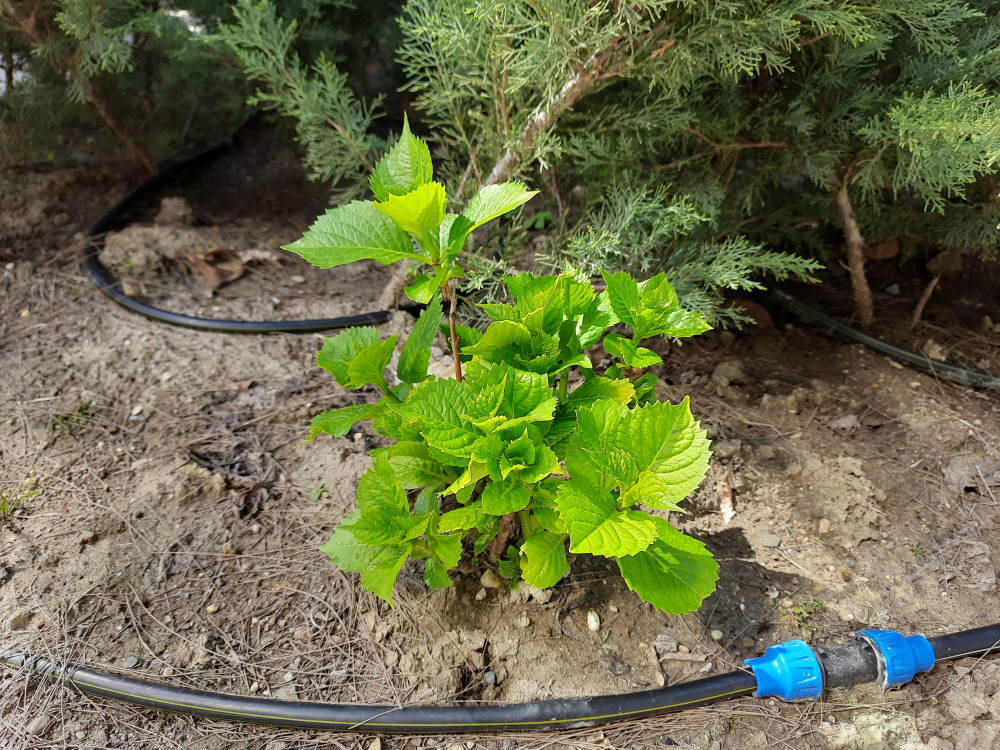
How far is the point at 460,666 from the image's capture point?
1685 mm

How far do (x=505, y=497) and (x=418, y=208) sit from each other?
2.04ft

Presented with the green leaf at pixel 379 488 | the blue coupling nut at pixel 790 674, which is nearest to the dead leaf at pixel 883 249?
the blue coupling nut at pixel 790 674

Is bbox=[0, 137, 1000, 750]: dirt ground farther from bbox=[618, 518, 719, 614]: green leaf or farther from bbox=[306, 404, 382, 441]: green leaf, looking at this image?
bbox=[306, 404, 382, 441]: green leaf

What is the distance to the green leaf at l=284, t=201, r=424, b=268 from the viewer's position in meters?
1.39

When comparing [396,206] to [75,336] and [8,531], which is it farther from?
[75,336]

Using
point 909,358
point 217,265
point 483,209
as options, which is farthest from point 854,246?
point 217,265

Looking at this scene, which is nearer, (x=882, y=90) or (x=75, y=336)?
(x=882, y=90)

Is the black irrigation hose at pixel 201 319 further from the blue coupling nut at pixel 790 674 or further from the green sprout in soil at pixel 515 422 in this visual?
the blue coupling nut at pixel 790 674

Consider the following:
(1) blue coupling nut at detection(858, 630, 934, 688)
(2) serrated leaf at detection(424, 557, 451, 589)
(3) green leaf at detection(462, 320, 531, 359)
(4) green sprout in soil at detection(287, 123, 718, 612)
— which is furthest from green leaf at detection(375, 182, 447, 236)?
(1) blue coupling nut at detection(858, 630, 934, 688)

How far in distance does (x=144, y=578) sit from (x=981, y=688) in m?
2.29

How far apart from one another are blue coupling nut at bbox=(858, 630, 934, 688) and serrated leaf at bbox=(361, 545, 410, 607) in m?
1.20

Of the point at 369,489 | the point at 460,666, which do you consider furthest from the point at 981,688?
the point at 369,489

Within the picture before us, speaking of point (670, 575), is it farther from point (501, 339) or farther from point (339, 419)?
point (339, 419)

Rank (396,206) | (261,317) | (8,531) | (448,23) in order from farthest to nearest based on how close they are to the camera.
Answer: (261,317) < (448,23) < (8,531) < (396,206)
